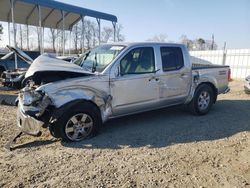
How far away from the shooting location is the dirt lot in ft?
11.4

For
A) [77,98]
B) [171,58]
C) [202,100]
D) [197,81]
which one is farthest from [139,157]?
[202,100]

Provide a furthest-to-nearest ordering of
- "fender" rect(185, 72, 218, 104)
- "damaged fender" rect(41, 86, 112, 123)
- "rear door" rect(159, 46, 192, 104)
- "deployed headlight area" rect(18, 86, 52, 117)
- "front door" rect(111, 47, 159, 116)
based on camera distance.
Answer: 1. "fender" rect(185, 72, 218, 104)
2. "rear door" rect(159, 46, 192, 104)
3. "front door" rect(111, 47, 159, 116)
4. "damaged fender" rect(41, 86, 112, 123)
5. "deployed headlight area" rect(18, 86, 52, 117)


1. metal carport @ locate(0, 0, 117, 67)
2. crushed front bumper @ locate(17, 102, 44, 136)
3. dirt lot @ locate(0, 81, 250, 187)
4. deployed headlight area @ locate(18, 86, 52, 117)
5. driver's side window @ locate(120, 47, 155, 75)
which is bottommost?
dirt lot @ locate(0, 81, 250, 187)

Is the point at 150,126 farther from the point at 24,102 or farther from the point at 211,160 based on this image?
the point at 24,102

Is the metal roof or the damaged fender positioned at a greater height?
the metal roof

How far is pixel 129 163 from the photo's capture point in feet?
13.0

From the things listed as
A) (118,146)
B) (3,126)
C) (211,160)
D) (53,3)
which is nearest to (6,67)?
(53,3)

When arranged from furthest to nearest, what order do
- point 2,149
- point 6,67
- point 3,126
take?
point 6,67 → point 3,126 → point 2,149

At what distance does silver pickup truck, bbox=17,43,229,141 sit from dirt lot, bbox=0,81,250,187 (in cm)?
43

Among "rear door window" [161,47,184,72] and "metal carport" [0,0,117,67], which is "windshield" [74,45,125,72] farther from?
"metal carport" [0,0,117,67]

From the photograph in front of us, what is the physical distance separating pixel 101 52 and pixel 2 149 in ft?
9.26

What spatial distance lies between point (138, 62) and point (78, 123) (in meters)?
1.84

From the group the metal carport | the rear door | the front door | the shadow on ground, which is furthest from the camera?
the metal carport

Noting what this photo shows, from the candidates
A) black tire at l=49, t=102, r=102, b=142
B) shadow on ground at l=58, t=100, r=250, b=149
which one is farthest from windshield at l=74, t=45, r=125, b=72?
shadow on ground at l=58, t=100, r=250, b=149
